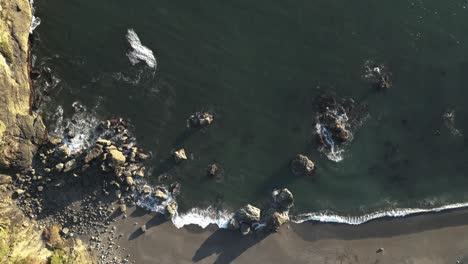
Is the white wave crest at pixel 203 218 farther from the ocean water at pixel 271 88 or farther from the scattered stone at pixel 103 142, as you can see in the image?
the scattered stone at pixel 103 142

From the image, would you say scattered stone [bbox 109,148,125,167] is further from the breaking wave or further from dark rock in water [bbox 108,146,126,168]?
the breaking wave

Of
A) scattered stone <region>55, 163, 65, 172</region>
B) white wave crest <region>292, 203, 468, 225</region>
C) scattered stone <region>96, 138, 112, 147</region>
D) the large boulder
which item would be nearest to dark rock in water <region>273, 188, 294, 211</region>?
white wave crest <region>292, 203, 468, 225</region>

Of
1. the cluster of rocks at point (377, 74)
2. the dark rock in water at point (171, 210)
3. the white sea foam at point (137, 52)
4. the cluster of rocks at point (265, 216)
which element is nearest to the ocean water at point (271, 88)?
the white sea foam at point (137, 52)

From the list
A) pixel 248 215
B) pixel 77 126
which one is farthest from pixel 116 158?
pixel 248 215

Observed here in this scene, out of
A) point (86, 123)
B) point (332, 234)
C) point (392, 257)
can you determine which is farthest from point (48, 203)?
point (392, 257)

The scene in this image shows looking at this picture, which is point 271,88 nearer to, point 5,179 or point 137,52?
point 137,52
